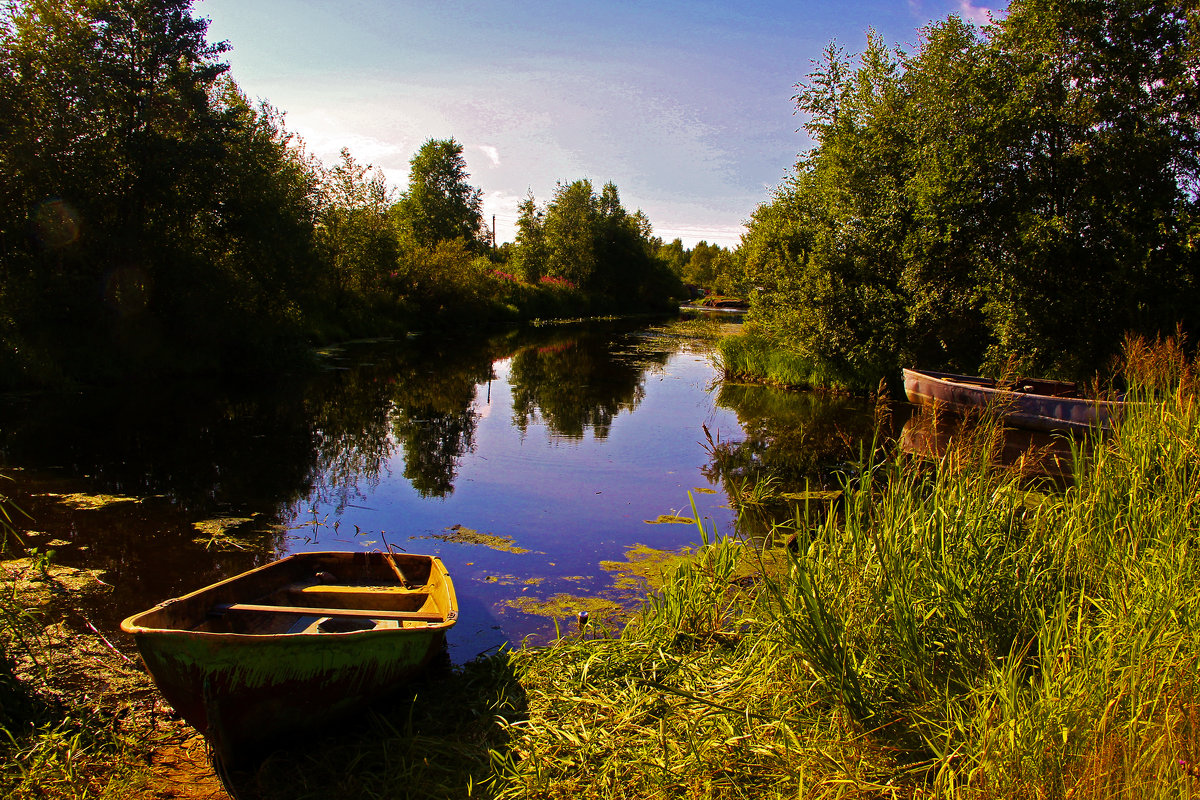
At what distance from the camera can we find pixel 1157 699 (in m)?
2.20

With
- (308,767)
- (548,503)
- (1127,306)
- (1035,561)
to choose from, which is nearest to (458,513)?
(548,503)

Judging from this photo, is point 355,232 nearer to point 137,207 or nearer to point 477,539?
point 137,207

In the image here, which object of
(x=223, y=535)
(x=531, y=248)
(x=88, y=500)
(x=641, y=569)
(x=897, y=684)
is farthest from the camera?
(x=531, y=248)

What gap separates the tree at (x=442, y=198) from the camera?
54.1 m

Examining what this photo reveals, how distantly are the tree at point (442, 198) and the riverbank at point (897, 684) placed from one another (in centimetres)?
5190

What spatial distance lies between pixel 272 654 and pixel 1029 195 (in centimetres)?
1508

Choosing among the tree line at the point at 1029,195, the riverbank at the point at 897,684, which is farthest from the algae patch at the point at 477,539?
the tree line at the point at 1029,195

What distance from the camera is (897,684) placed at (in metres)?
3.03

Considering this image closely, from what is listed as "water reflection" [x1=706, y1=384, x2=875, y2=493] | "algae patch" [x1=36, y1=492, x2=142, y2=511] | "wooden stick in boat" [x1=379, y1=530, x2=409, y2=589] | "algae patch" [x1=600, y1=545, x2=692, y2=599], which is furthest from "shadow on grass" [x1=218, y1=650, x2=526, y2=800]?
"algae patch" [x1=36, y1=492, x2=142, y2=511]

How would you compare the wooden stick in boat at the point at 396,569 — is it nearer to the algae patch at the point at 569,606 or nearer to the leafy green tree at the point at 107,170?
the algae patch at the point at 569,606

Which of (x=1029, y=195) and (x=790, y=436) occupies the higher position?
(x=1029, y=195)

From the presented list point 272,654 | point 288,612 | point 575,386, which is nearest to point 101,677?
point 288,612

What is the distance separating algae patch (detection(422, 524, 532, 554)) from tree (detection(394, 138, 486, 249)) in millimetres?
48251

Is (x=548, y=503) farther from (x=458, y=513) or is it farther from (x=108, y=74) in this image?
(x=108, y=74)
